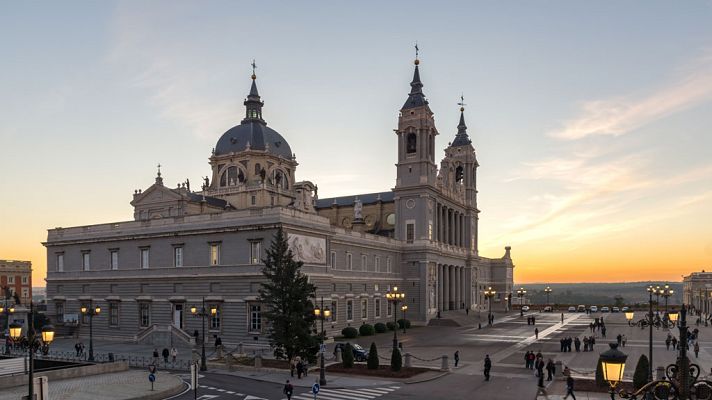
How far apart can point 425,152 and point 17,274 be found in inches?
3390

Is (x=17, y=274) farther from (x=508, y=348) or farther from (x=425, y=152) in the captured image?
(x=508, y=348)

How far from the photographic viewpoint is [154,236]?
Result: 60.3 metres

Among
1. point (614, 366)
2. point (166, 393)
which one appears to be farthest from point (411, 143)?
point (614, 366)

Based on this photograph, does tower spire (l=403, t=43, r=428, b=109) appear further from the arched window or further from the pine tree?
the pine tree

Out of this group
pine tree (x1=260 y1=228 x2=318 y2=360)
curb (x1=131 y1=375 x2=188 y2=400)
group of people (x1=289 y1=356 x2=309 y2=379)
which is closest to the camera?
curb (x1=131 y1=375 x2=188 y2=400)

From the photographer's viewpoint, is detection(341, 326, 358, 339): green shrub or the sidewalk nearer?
the sidewalk

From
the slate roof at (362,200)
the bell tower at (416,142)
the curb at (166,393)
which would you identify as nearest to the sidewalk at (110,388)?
the curb at (166,393)

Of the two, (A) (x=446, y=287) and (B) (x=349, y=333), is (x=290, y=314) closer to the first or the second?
(B) (x=349, y=333)

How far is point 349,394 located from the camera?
32031 mm

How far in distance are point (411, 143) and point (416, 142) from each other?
1179mm

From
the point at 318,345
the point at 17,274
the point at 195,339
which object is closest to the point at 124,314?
the point at 195,339

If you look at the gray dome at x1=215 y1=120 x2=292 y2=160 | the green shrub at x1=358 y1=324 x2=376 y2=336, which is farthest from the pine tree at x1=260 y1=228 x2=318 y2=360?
the gray dome at x1=215 y1=120 x2=292 y2=160

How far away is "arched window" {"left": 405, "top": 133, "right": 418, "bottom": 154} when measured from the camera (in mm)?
84750

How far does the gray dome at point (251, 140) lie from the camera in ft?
286
